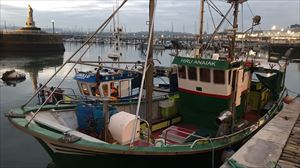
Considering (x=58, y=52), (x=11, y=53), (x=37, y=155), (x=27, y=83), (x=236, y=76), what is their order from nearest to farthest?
(x=236, y=76)
(x=37, y=155)
(x=27, y=83)
(x=11, y=53)
(x=58, y=52)

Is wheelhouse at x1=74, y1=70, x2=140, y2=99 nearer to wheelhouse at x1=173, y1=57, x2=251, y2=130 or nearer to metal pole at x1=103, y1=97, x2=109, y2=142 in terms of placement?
wheelhouse at x1=173, y1=57, x2=251, y2=130

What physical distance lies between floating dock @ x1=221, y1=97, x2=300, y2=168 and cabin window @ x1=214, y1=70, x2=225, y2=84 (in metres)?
2.53

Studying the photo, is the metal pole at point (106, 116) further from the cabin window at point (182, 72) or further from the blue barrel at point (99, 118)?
the cabin window at point (182, 72)

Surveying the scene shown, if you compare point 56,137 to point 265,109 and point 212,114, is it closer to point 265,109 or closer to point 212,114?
point 212,114

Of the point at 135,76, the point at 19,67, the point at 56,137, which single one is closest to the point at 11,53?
the point at 19,67

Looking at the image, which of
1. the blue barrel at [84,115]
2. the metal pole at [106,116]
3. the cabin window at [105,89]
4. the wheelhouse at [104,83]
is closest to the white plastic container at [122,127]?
the metal pole at [106,116]

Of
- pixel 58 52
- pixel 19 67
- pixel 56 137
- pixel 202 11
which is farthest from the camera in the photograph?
pixel 58 52

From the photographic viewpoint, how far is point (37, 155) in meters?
14.2

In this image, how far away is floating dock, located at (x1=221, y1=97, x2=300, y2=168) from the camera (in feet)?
22.9

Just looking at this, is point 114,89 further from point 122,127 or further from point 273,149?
point 273,149

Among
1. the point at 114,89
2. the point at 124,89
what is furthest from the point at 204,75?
the point at 124,89

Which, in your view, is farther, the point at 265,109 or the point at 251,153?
the point at 265,109

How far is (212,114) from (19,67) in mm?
46193

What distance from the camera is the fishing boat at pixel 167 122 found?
754 centimetres
